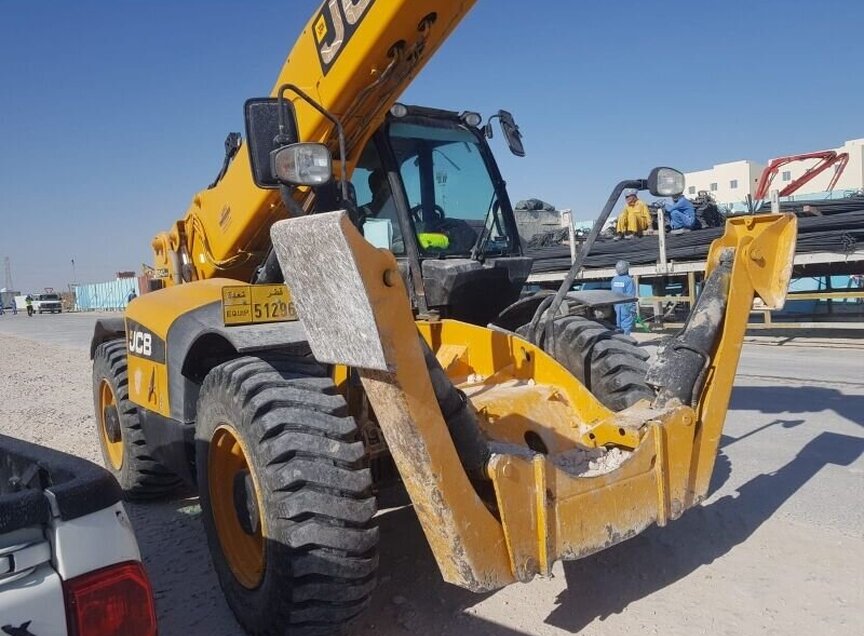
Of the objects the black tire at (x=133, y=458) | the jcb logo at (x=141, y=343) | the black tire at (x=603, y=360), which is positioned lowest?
the black tire at (x=133, y=458)

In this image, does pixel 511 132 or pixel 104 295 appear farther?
pixel 104 295

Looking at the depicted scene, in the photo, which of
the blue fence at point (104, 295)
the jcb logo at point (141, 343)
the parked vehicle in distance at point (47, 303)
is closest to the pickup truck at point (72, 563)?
the jcb logo at point (141, 343)

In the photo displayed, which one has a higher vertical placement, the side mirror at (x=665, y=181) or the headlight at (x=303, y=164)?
the headlight at (x=303, y=164)

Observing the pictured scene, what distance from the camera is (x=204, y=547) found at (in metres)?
4.29

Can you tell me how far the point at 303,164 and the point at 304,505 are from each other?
135 cm

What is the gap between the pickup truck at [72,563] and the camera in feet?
4.73

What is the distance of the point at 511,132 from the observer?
4.79 meters

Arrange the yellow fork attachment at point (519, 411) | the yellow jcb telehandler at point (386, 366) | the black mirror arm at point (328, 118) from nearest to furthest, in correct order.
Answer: the yellow fork attachment at point (519, 411) < the yellow jcb telehandler at point (386, 366) < the black mirror arm at point (328, 118)

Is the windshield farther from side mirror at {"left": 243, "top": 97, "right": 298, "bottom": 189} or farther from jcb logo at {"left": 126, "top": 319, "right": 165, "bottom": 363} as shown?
jcb logo at {"left": 126, "top": 319, "right": 165, "bottom": 363}

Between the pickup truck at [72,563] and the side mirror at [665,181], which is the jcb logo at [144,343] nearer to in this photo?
the pickup truck at [72,563]

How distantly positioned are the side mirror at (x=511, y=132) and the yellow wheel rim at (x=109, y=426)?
3510 millimetres

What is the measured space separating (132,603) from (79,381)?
37.8 ft

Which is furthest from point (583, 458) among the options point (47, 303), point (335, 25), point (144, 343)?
point (47, 303)

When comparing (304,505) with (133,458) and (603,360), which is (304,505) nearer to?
(603,360)
